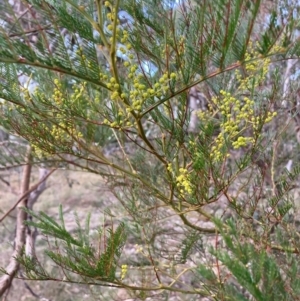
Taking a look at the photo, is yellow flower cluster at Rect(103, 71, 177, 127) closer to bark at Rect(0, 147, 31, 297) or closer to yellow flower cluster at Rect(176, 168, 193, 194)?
yellow flower cluster at Rect(176, 168, 193, 194)

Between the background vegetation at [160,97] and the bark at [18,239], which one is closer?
the background vegetation at [160,97]

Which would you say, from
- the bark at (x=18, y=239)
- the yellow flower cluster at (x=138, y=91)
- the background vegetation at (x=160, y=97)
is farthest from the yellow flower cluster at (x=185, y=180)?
the bark at (x=18, y=239)

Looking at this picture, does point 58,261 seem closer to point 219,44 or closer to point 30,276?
point 30,276

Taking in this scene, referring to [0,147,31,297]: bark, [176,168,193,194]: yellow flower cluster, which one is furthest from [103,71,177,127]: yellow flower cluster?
[0,147,31,297]: bark

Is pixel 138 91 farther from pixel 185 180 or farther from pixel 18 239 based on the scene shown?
pixel 18 239

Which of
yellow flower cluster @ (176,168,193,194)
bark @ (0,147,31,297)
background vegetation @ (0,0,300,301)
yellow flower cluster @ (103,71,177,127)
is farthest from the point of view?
bark @ (0,147,31,297)

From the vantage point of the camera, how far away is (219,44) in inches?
26.5

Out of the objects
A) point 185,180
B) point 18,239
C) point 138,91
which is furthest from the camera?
point 18,239

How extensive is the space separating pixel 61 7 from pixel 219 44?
27 centimetres

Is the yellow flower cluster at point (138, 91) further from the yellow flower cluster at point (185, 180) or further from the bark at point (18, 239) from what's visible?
the bark at point (18, 239)

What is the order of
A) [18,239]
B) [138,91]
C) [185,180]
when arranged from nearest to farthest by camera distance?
[138,91] → [185,180] → [18,239]

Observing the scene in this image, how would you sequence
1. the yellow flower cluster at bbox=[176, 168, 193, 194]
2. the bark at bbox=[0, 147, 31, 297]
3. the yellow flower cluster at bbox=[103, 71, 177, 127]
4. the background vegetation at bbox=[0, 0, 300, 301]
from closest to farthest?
the background vegetation at bbox=[0, 0, 300, 301], the yellow flower cluster at bbox=[103, 71, 177, 127], the yellow flower cluster at bbox=[176, 168, 193, 194], the bark at bbox=[0, 147, 31, 297]

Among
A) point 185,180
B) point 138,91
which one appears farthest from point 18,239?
point 138,91

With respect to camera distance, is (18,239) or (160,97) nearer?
(160,97)
